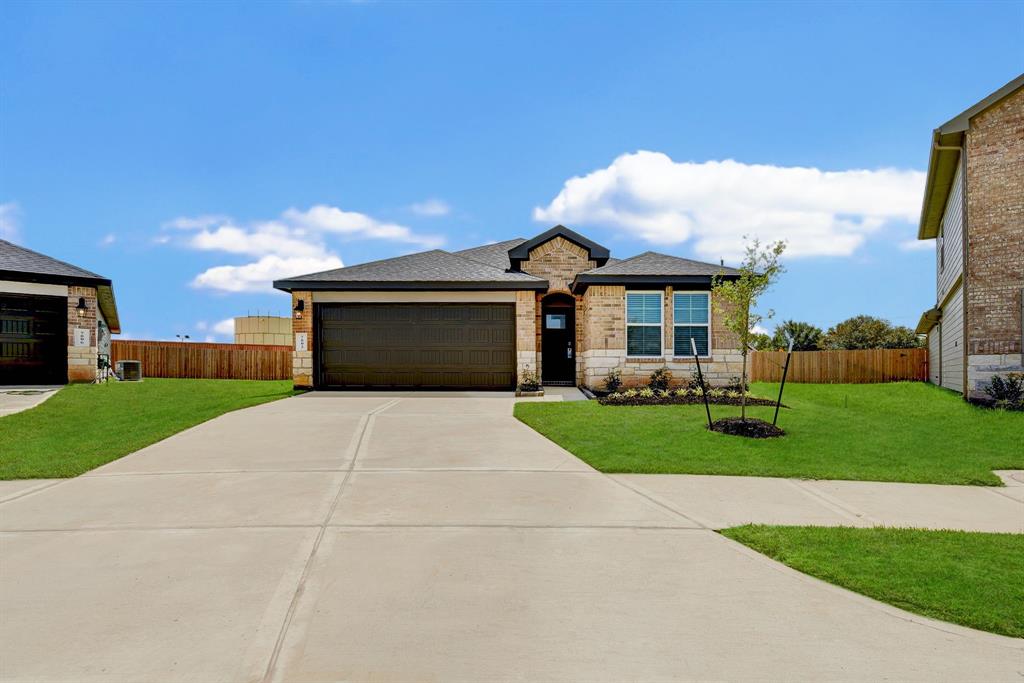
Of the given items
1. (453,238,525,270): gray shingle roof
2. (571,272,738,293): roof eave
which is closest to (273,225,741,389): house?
(571,272,738,293): roof eave

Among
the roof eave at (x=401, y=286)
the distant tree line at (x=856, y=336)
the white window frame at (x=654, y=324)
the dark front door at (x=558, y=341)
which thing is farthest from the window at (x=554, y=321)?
the distant tree line at (x=856, y=336)

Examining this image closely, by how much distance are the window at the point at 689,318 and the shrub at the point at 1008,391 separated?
695 cm

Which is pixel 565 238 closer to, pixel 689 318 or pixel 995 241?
pixel 689 318

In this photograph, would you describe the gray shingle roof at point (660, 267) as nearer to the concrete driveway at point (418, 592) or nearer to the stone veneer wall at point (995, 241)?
the stone veneer wall at point (995, 241)

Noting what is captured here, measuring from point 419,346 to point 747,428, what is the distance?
10416mm

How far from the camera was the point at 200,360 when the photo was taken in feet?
103

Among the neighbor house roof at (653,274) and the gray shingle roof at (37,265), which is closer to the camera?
the neighbor house roof at (653,274)

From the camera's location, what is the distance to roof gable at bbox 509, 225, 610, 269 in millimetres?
21453

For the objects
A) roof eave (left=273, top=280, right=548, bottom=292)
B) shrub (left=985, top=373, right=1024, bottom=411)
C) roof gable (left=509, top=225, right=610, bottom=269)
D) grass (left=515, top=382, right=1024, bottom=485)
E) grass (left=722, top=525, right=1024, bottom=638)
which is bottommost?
grass (left=722, top=525, right=1024, bottom=638)

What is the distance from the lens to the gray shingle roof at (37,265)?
1994 centimetres

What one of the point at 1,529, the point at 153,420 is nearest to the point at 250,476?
the point at 1,529

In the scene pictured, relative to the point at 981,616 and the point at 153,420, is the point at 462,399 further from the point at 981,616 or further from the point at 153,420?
the point at 981,616

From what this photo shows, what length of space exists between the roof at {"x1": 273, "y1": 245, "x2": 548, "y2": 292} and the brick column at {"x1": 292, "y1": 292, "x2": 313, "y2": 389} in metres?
0.40

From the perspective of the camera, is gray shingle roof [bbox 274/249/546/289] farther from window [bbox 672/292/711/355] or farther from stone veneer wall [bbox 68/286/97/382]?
stone veneer wall [bbox 68/286/97/382]
